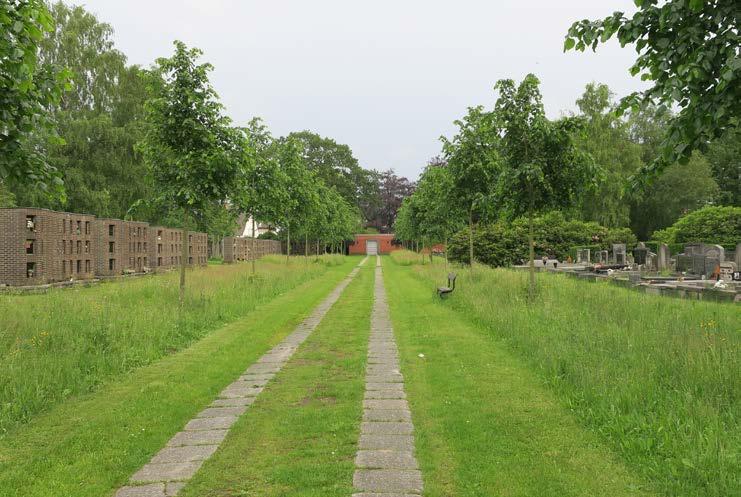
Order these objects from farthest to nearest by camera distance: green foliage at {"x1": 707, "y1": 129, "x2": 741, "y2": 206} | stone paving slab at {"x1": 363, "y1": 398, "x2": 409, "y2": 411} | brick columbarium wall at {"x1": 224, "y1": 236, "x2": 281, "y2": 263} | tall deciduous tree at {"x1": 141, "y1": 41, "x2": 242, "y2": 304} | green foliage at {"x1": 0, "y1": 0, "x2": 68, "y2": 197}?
green foliage at {"x1": 707, "y1": 129, "x2": 741, "y2": 206} < brick columbarium wall at {"x1": 224, "y1": 236, "x2": 281, "y2": 263} < tall deciduous tree at {"x1": 141, "y1": 41, "x2": 242, "y2": 304} < stone paving slab at {"x1": 363, "y1": 398, "x2": 409, "y2": 411} < green foliage at {"x1": 0, "y1": 0, "x2": 68, "y2": 197}

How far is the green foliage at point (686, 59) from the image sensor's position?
13.6 feet

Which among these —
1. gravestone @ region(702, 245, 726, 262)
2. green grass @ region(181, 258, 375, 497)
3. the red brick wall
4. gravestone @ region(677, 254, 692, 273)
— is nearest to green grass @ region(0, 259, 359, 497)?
green grass @ region(181, 258, 375, 497)

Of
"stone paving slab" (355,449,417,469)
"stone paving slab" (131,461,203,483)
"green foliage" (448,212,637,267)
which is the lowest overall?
"stone paving slab" (131,461,203,483)

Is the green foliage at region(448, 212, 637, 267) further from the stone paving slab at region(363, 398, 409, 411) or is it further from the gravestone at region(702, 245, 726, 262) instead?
the stone paving slab at region(363, 398, 409, 411)

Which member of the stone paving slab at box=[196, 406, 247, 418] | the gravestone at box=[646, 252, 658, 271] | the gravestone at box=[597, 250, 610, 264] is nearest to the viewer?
the stone paving slab at box=[196, 406, 247, 418]

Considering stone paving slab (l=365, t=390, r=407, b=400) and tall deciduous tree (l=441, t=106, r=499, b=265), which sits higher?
tall deciduous tree (l=441, t=106, r=499, b=265)

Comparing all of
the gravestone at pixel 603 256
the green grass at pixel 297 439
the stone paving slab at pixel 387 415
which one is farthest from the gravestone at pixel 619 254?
the stone paving slab at pixel 387 415

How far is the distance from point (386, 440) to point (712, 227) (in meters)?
40.7

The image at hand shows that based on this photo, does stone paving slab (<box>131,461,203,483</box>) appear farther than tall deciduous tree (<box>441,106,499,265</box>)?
No

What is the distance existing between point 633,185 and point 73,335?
8249mm

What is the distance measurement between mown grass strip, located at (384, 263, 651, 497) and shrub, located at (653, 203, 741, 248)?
35.6 m

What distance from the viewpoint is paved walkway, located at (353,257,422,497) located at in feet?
13.0

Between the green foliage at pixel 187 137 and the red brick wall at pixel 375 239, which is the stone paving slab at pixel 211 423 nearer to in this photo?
the green foliage at pixel 187 137

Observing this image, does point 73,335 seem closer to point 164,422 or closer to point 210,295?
point 164,422
